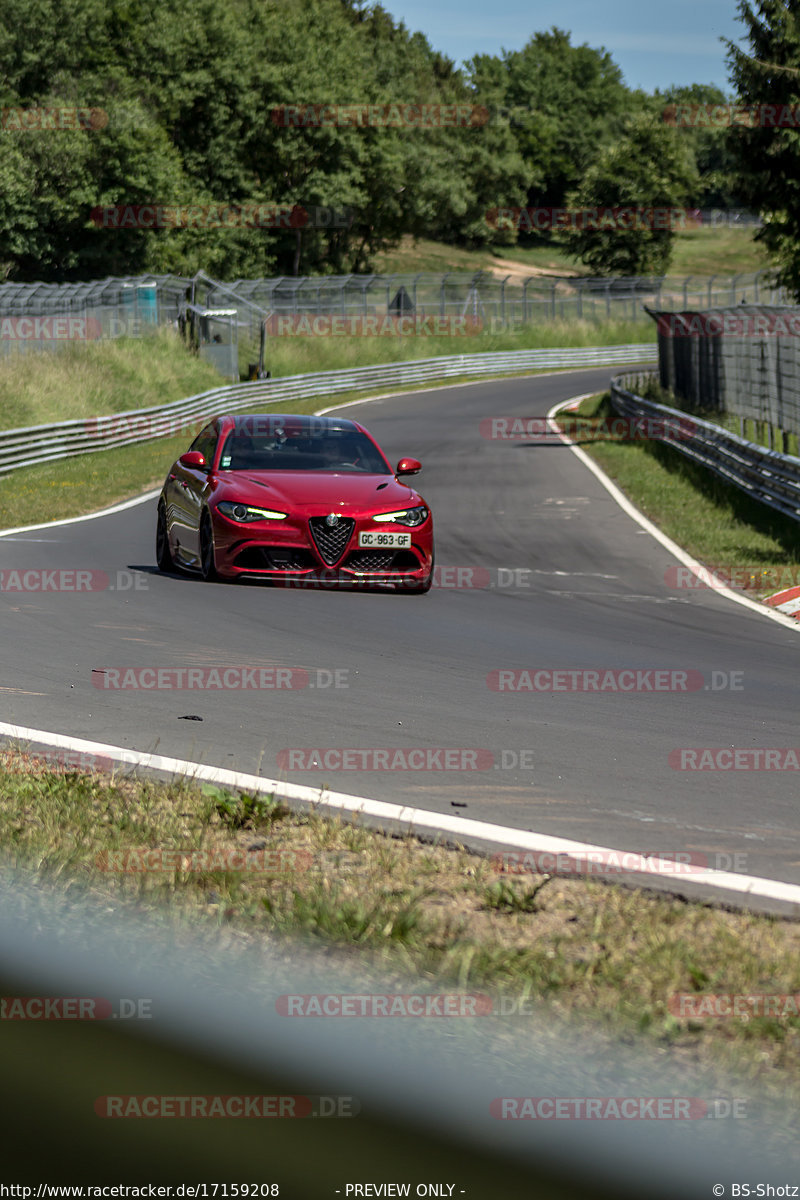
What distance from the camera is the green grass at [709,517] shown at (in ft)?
48.6

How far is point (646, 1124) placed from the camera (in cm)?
Result: 304

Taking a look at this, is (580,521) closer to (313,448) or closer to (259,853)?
(313,448)

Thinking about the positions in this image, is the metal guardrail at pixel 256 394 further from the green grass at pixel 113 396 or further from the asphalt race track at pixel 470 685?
the asphalt race track at pixel 470 685

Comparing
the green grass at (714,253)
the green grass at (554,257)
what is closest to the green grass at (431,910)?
the green grass at (554,257)

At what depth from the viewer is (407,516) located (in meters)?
12.4

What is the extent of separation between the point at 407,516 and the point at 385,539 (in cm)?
30

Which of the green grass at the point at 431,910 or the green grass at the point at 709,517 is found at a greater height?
the green grass at the point at 431,910

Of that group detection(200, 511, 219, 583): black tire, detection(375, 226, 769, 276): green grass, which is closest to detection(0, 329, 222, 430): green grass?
detection(200, 511, 219, 583): black tire

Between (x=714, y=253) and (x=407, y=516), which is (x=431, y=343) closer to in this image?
(x=407, y=516)

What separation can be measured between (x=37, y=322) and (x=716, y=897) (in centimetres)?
3512

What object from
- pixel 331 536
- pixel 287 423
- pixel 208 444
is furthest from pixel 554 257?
pixel 331 536

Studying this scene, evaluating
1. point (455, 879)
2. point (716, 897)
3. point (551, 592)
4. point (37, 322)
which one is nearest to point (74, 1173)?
point (455, 879)

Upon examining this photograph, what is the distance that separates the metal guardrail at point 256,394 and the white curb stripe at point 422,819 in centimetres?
2011

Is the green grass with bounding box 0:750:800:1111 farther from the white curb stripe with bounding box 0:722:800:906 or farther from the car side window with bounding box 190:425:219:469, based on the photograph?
the car side window with bounding box 190:425:219:469
